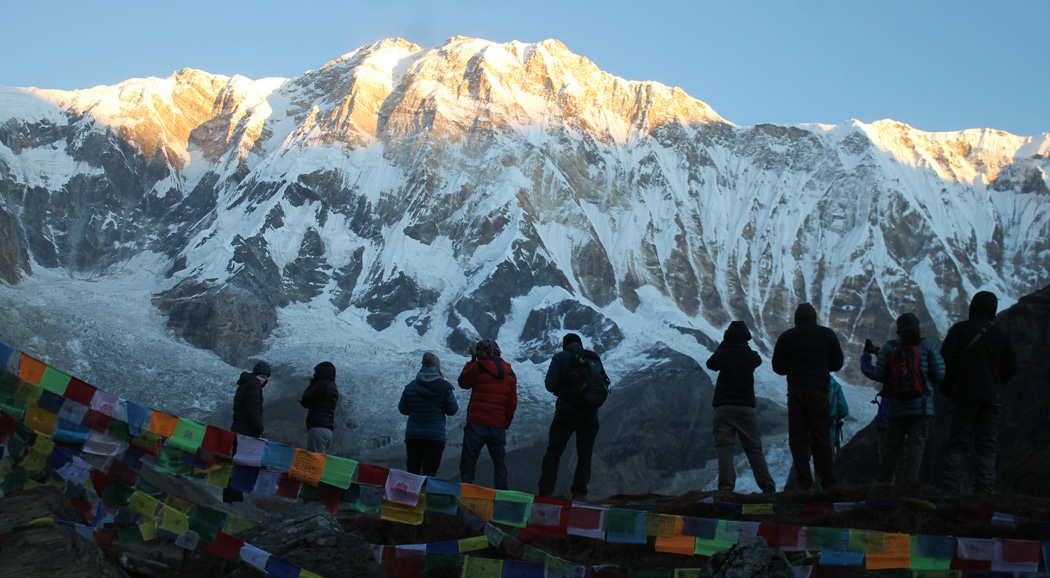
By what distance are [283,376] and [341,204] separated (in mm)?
65476

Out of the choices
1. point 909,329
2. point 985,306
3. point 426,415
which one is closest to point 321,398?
point 426,415

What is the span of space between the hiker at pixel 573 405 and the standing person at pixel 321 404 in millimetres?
3055

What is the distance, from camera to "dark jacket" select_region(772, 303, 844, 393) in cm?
1130

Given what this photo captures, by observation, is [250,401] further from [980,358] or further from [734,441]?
[980,358]

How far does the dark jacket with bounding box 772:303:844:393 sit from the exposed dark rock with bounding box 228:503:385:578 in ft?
19.1

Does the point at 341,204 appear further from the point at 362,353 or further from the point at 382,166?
the point at 362,353

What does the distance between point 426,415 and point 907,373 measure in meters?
5.68

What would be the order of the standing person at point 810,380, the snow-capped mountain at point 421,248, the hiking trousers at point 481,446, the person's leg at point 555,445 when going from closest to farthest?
the standing person at point 810,380, the hiking trousers at point 481,446, the person's leg at point 555,445, the snow-capped mountain at point 421,248

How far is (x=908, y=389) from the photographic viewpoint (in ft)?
35.6

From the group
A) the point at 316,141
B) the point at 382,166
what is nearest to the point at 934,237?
the point at 382,166

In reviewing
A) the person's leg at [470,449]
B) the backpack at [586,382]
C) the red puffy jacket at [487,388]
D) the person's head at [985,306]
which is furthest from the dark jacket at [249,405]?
the person's head at [985,306]

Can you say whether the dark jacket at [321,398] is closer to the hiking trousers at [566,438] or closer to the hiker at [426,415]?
the hiker at [426,415]

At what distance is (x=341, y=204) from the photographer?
17850 centimetres

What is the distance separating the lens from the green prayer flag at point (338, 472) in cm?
795
